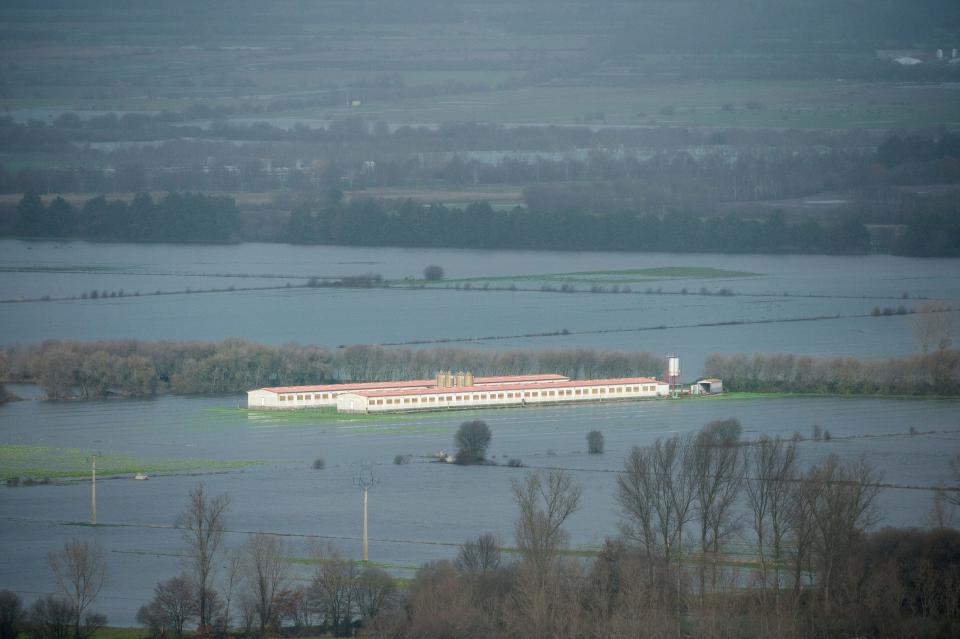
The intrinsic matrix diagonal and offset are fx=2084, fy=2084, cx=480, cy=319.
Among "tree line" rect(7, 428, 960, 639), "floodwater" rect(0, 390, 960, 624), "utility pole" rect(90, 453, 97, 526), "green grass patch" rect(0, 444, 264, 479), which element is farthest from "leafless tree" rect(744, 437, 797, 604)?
"green grass patch" rect(0, 444, 264, 479)

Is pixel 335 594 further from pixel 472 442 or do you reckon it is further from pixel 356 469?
pixel 472 442

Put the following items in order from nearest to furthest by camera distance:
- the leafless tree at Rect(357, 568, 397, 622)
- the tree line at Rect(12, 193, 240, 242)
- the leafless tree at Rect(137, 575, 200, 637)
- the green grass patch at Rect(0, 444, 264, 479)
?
the leafless tree at Rect(137, 575, 200, 637) < the leafless tree at Rect(357, 568, 397, 622) < the green grass patch at Rect(0, 444, 264, 479) < the tree line at Rect(12, 193, 240, 242)

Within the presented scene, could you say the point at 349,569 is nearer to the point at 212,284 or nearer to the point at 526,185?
the point at 212,284

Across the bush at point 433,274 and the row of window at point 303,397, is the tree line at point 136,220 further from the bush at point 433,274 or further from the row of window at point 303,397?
the row of window at point 303,397

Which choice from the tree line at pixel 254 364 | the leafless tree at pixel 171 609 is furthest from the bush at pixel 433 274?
the leafless tree at pixel 171 609

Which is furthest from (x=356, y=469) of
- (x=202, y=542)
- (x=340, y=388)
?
(x=202, y=542)

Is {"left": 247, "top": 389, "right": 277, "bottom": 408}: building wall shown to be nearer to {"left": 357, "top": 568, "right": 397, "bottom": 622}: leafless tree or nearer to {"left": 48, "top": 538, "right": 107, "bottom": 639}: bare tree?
{"left": 48, "top": 538, "right": 107, "bottom": 639}: bare tree
